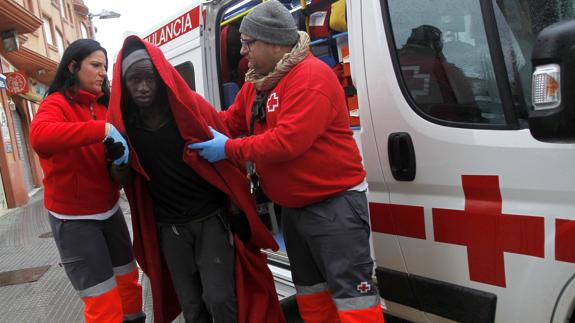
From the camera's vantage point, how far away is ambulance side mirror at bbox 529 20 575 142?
1.08 metres

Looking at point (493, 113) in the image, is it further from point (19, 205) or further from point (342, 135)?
point (19, 205)

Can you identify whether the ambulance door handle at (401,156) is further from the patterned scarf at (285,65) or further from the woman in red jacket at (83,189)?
the woman in red jacket at (83,189)

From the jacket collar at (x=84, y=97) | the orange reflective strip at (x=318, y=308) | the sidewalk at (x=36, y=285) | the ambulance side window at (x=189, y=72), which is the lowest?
the sidewalk at (x=36, y=285)

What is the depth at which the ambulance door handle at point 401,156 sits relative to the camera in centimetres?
187

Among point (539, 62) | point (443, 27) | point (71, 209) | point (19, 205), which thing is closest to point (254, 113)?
point (443, 27)

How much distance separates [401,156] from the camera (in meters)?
1.90

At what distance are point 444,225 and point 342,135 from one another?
545 mm

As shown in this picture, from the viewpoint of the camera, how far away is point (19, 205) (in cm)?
1044

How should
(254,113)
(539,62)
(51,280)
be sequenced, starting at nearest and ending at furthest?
(539,62), (254,113), (51,280)

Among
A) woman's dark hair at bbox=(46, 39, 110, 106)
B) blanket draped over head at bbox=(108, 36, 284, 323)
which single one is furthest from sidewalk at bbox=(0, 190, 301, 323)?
woman's dark hair at bbox=(46, 39, 110, 106)

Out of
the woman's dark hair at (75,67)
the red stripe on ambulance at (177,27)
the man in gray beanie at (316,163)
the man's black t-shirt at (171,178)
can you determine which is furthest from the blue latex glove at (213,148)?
the red stripe on ambulance at (177,27)

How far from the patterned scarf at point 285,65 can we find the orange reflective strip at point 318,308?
972mm

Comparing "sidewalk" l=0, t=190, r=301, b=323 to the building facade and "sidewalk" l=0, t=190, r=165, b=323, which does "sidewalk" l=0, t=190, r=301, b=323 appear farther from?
the building facade

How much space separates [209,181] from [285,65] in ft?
2.18
